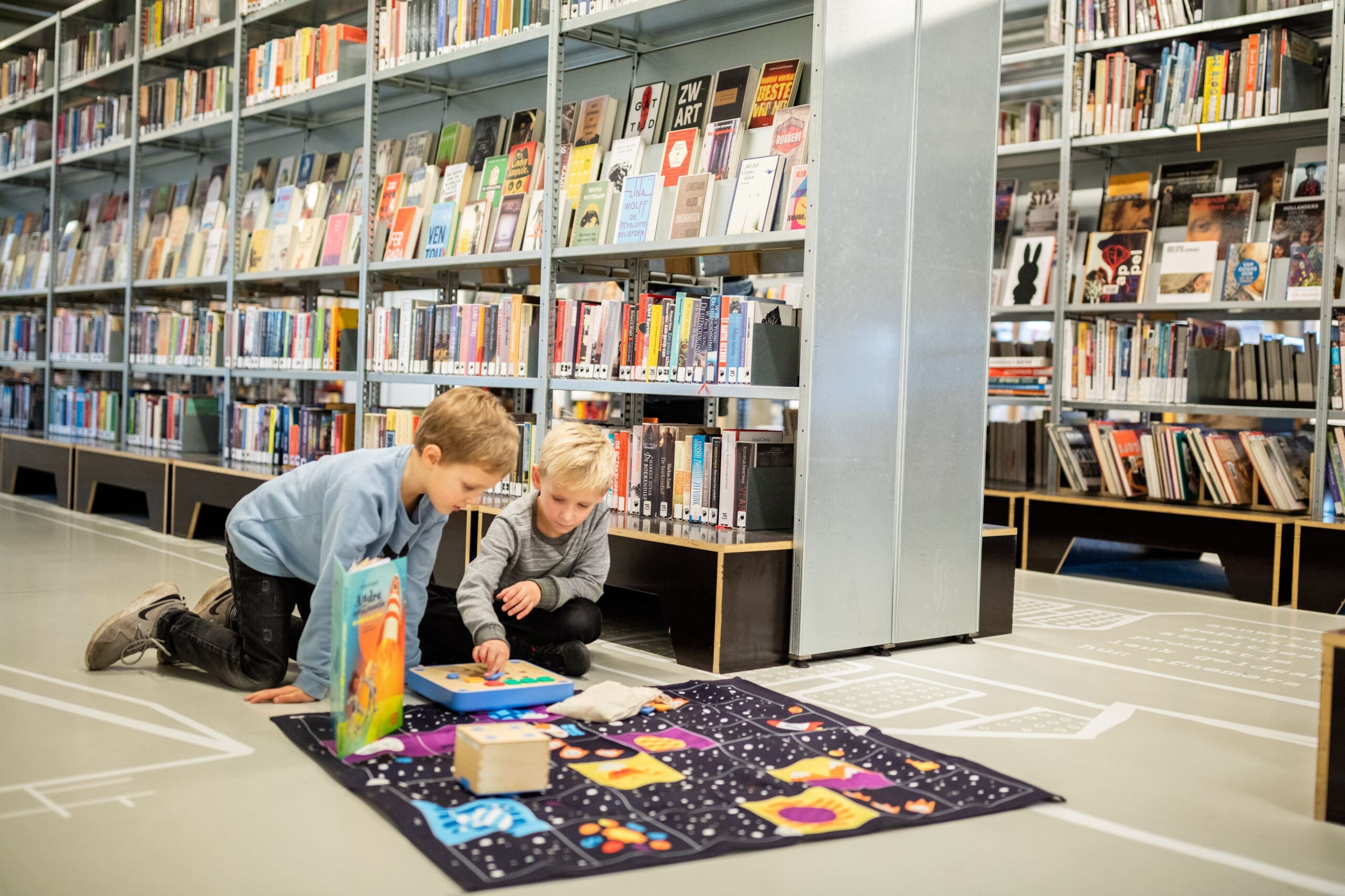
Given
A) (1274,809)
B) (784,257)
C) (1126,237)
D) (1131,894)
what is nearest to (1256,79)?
(1126,237)

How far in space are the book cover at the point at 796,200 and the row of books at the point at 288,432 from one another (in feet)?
8.48

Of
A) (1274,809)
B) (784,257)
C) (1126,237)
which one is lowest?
(1274,809)

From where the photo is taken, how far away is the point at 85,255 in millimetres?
7344

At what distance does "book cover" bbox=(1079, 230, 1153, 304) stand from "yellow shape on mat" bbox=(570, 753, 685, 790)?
13.0ft

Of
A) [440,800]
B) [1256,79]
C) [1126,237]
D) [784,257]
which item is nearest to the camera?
[440,800]

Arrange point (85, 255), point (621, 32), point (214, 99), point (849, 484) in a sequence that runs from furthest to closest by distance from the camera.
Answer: point (85, 255) → point (214, 99) → point (621, 32) → point (849, 484)

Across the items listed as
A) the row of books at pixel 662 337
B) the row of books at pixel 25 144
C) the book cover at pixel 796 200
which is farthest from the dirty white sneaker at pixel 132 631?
the row of books at pixel 25 144

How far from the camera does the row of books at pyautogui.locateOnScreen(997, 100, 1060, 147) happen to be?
5.83 metres

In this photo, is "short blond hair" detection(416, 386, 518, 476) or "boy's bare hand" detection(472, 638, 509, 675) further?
"boy's bare hand" detection(472, 638, 509, 675)

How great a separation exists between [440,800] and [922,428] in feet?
6.39

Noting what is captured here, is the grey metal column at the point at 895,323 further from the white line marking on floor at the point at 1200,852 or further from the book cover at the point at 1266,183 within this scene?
the book cover at the point at 1266,183

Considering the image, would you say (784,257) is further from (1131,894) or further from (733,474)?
(1131,894)

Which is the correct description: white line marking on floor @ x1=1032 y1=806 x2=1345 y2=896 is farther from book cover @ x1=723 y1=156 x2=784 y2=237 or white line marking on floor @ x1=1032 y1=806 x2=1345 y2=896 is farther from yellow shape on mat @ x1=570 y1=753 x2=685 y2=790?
book cover @ x1=723 y1=156 x2=784 y2=237

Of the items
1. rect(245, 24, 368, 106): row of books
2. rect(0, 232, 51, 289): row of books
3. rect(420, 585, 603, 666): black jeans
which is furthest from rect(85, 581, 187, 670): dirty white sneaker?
rect(0, 232, 51, 289): row of books
